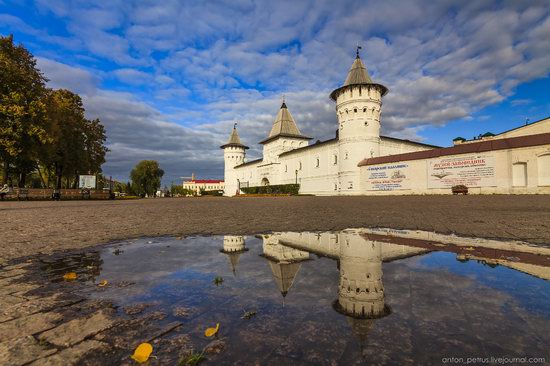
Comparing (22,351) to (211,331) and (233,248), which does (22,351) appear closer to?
(211,331)

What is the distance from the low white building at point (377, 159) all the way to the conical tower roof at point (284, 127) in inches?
7.6

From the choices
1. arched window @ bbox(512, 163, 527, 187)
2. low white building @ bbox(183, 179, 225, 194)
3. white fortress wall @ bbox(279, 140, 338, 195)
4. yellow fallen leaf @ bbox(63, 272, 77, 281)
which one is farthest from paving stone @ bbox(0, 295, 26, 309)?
low white building @ bbox(183, 179, 225, 194)

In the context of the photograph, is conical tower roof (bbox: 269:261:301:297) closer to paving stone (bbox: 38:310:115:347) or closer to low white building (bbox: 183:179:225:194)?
paving stone (bbox: 38:310:115:347)

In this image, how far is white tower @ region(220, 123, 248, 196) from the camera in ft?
249

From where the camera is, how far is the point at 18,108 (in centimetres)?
2111

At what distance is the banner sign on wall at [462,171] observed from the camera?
25552mm

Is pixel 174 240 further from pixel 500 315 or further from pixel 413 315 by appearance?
pixel 500 315

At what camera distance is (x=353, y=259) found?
3.42 m

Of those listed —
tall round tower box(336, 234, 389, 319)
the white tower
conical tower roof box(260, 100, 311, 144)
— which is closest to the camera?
tall round tower box(336, 234, 389, 319)

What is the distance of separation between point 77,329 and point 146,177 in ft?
241

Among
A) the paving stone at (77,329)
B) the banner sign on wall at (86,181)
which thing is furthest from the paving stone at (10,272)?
the banner sign on wall at (86,181)

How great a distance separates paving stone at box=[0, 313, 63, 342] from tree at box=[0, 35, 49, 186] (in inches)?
990

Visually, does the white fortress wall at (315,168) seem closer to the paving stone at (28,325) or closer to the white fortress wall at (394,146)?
the white fortress wall at (394,146)

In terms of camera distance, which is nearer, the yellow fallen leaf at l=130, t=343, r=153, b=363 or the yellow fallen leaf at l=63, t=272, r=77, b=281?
the yellow fallen leaf at l=130, t=343, r=153, b=363
